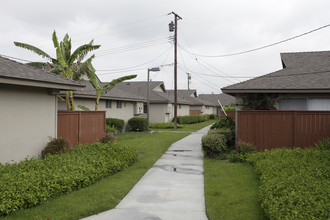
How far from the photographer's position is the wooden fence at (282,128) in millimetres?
11312

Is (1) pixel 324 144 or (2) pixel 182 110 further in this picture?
(2) pixel 182 110

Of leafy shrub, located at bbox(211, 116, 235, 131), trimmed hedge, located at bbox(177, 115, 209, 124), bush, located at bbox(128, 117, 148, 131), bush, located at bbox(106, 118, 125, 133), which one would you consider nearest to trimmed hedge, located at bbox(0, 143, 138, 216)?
leafy shrub, located at bbox(211, 116, 235, 131)

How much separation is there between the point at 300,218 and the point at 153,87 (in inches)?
1274

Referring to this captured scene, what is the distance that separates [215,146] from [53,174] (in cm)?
672

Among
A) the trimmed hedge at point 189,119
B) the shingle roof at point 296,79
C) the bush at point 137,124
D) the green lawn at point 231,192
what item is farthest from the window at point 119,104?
the green lawn at point 231,192

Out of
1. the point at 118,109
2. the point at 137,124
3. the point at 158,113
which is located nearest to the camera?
the point at 118,109

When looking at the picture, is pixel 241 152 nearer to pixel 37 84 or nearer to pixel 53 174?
pixel 53 174

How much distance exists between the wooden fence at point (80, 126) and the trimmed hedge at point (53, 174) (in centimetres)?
163

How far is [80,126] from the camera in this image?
1259 centimetres

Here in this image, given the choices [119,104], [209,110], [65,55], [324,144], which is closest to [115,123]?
[119,104]

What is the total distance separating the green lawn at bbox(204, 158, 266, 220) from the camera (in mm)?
5574

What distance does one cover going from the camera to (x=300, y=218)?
4289mm

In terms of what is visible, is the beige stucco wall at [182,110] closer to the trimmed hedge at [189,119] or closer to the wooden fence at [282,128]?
the trimmed hedge at [189,119]

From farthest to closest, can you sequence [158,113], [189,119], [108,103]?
1. [189,119]
2. [158,113]
3. [108,103]
